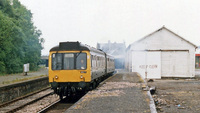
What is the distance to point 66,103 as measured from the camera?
39.9 ft

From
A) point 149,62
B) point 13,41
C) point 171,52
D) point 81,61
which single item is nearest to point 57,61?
point 81,61

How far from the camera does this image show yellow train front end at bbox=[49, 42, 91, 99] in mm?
11758

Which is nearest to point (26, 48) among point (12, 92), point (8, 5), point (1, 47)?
point (8, 5)

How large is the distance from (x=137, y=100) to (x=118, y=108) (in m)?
1.65

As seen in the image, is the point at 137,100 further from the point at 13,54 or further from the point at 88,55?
the point at 13,54

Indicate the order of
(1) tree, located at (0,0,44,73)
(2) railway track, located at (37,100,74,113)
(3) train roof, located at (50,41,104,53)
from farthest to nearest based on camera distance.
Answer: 1. (1) tree, located at (0,0,44,73)
2. (3) train roof, located at (50,41,104,53)
3. (2) railway track, located at (37,100,74,113)

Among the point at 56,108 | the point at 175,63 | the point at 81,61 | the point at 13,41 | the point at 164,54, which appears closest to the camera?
the point at 56,108

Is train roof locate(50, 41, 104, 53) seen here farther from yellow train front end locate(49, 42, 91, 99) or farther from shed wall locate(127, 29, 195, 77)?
shed wall locate(127, 29, 195, 77)

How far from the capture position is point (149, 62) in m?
28.1

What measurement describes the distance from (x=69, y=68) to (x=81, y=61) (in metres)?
0.68

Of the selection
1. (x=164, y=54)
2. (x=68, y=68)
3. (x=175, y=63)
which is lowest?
(x=68, y=68)

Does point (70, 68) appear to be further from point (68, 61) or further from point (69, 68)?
point (68, 61)

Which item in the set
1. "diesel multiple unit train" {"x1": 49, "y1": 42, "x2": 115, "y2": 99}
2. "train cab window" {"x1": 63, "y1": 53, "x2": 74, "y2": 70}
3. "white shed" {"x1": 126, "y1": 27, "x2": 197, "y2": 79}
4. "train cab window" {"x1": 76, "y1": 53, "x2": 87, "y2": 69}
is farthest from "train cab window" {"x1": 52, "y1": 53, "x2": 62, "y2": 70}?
"white shed" {"x1": 126, "y1": 27, "x2": 197, "y2": 79}

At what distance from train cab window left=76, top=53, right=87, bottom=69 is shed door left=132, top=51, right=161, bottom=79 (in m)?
16.9
